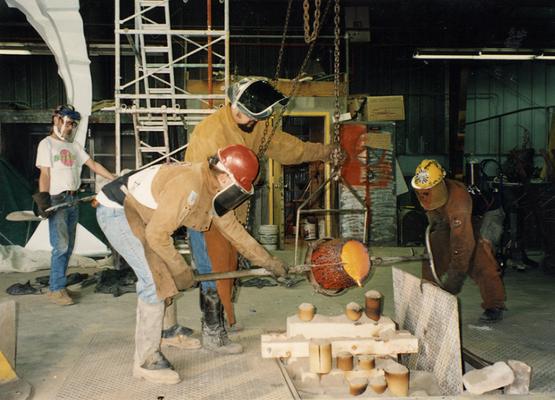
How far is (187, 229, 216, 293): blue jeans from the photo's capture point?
4.17 metres

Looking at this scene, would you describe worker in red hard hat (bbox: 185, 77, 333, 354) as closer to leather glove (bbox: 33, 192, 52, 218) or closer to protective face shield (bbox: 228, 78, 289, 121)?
protective face shield (bbox: 228, 78, 289, 121)

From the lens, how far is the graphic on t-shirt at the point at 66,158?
584cm

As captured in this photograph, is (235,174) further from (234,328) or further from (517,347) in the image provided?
(517,347)

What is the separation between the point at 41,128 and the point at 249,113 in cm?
1016

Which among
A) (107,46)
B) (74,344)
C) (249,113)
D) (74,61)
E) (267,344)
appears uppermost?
(107,46)

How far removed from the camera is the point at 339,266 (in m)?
3.71

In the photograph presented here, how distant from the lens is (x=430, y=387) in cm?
335

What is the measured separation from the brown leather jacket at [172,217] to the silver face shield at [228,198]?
5.0 inches

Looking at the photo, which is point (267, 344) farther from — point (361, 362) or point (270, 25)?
point (270, 25)

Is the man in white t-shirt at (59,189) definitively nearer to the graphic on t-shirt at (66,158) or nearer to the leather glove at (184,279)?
the graphic on t-shirt at (66,158)

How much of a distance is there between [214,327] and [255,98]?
1.85 metres

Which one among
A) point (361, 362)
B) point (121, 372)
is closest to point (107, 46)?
point (121, 372)

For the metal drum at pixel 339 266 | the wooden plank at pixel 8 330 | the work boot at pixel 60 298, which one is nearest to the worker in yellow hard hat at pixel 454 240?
the metal drum at pixel 339 266

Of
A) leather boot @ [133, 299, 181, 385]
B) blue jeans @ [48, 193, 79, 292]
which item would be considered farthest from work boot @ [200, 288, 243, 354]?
blue jeans @ [48, 193, 79, 292]
